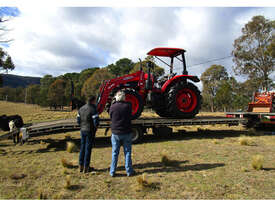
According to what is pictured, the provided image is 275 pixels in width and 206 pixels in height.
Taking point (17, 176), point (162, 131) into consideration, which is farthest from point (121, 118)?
point (162, 131)

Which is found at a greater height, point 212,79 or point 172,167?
point 212,79

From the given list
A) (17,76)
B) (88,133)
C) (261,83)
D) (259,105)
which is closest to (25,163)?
(88,133)

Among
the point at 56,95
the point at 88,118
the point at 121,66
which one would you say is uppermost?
the point at 121,66

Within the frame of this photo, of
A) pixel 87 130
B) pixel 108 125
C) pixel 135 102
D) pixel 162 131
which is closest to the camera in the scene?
pixel 87 130

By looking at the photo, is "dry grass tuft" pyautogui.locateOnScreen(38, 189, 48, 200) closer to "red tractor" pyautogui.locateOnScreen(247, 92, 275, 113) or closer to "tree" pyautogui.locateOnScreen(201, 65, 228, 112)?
"red tractor" pyautogui.locateOnScreen(247, 92, 275, 113)

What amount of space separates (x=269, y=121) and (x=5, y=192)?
34.1 ft

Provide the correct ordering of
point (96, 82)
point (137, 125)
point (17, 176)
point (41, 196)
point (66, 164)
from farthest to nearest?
point (96, 82) < point (137, 125) < point (66, 164) < point (17, 176) < point (41, 196)

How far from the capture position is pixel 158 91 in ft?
26.6

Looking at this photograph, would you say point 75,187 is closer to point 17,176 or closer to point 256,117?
point 17,176

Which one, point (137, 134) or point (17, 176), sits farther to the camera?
point (137, 134)

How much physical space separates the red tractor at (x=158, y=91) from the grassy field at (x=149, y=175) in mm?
1893

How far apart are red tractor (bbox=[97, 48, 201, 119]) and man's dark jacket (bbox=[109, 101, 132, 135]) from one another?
121 inches

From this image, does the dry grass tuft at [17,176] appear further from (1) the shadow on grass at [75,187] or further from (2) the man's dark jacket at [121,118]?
(2) the man's dark jacket at [121,118]

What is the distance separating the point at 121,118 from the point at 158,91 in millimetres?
4293
